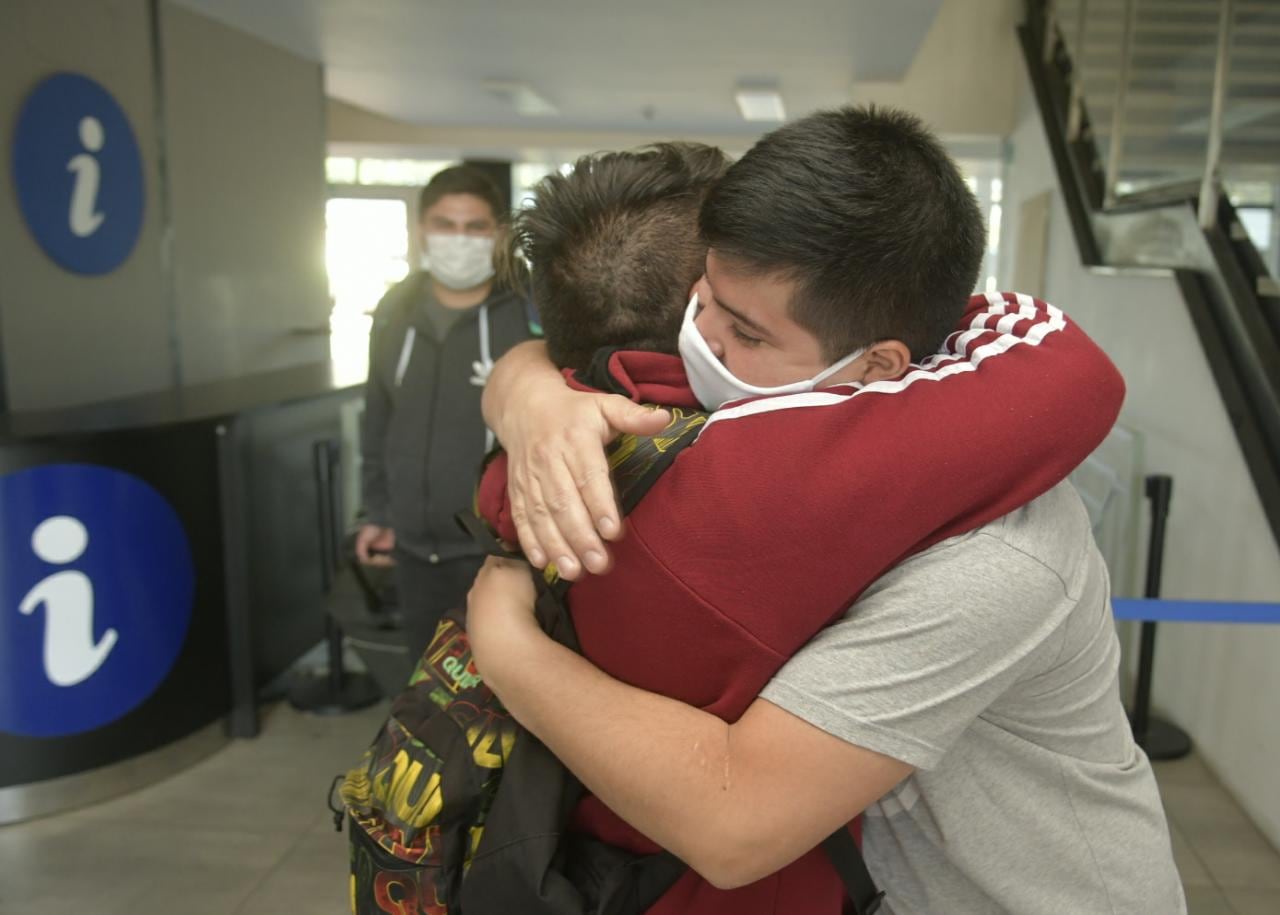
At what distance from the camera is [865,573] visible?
72cm

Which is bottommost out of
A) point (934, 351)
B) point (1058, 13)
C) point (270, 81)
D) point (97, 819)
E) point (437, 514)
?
point (97, 819)

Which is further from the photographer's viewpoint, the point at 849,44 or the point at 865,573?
the point at 849,44

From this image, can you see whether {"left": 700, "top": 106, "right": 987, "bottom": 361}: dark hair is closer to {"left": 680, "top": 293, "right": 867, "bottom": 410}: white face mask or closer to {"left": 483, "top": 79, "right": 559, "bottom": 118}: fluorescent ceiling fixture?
{"left": 680, "top": 293, "right": 867, "bottom": 410}: white face mask

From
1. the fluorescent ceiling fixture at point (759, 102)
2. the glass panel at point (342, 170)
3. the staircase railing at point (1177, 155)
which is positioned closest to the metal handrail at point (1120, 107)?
the staircase railing at point (1177, 155)

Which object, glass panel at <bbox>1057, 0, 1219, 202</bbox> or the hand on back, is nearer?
the hand on back

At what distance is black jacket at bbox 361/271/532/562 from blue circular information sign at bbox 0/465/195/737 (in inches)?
34.6

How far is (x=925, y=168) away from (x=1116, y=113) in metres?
4.33

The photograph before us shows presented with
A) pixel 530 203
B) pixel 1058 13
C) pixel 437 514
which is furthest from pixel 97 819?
pixel 1058 13

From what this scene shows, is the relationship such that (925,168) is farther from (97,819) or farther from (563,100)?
(563,100)

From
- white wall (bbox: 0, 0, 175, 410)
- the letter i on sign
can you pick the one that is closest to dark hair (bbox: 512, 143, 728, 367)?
white wall (bbox: 0, 0, 175, 410)

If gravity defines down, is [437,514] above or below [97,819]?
above

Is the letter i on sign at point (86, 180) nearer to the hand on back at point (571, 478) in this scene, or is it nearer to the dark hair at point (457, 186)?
the dark hair at point (457, 186)

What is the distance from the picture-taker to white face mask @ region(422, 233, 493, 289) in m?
2.73

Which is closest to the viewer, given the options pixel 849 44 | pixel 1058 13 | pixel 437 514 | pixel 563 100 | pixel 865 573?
pixel 865 573
